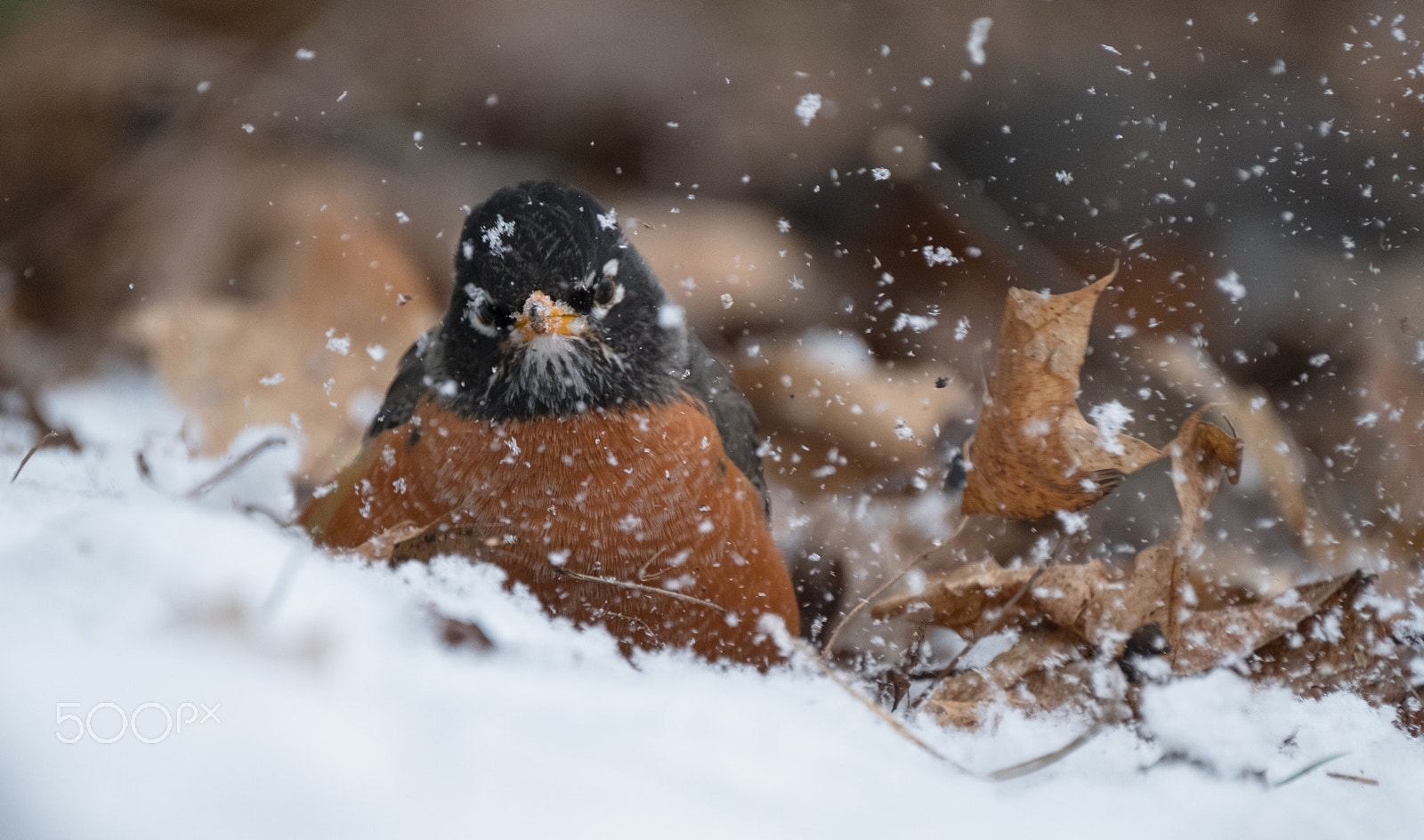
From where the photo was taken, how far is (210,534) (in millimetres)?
1136

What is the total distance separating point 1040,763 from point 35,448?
1.89 m

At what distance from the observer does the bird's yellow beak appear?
1.25 meters

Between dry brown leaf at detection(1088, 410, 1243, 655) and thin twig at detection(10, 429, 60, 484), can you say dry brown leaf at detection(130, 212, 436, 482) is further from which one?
dry brown leaf at detection(1088, 410, 1243, 655)

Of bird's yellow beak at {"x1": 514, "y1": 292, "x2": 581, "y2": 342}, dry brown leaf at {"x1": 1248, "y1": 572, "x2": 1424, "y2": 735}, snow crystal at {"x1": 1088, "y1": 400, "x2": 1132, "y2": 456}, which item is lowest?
bird's yellow beak at {"x1": 514, "y1": 292, "x2": 581, "y2": 342}

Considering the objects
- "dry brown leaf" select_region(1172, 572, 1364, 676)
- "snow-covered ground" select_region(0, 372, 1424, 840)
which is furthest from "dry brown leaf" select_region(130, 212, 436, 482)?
"dry brown leaf" select_region(1172, 572, 1364, 676)

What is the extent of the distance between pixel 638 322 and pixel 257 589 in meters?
0.76

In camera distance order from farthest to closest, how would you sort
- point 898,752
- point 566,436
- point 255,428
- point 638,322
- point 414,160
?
point 414,160 → point 255,428 → point 638,322 → point 566,436 → point 898,752

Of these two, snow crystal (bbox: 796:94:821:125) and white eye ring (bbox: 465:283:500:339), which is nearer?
white eye ring (bbox: 465:283:500:339)

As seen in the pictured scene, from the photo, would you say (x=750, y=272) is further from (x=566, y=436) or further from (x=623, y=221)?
(x=566, y=436)

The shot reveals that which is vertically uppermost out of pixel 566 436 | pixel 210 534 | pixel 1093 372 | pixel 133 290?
pixel 1093 372

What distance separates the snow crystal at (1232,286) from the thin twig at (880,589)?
1137 millimetres

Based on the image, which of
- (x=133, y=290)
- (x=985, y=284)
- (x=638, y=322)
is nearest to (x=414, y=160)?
(x=133, y=290)

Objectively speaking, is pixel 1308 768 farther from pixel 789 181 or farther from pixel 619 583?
pixel 789 181

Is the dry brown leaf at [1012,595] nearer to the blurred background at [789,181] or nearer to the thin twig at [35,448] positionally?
the blurred background at [789,181]
